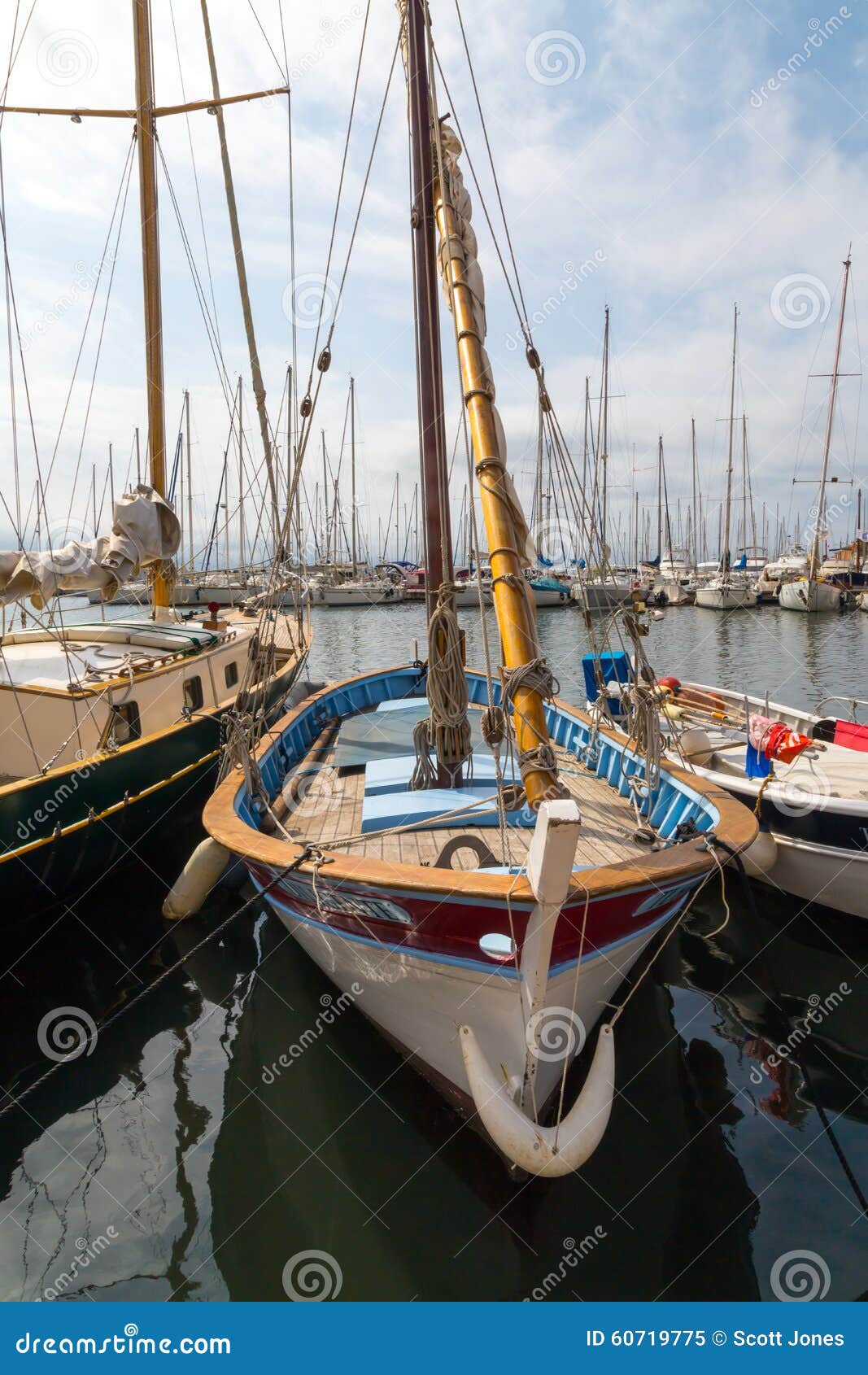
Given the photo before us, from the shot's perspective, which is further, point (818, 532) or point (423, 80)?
point (818, 532)

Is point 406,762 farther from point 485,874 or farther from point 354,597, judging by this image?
point 354,597

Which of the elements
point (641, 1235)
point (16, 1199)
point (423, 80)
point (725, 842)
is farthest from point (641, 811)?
point (423, 80)

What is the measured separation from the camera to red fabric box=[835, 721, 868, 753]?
387 inches

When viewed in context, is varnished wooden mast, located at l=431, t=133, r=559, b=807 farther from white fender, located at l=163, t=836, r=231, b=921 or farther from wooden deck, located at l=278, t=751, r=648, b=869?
white fender, located at l=163, t=836, r=231, b=921

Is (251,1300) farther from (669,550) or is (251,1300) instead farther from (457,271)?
(669,550)

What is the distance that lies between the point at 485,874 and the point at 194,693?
25.2ft

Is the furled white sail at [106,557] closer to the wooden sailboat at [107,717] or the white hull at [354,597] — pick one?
the wooden sailboat at [107,717]

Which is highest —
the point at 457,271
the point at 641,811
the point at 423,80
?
the point at 423,80

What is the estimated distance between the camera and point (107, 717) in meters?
9.02

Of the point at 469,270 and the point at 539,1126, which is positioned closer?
the point at 539,1126

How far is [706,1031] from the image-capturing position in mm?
6559

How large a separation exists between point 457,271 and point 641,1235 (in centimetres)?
701

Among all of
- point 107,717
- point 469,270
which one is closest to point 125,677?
point 107,717

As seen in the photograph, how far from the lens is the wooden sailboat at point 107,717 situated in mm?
7617
